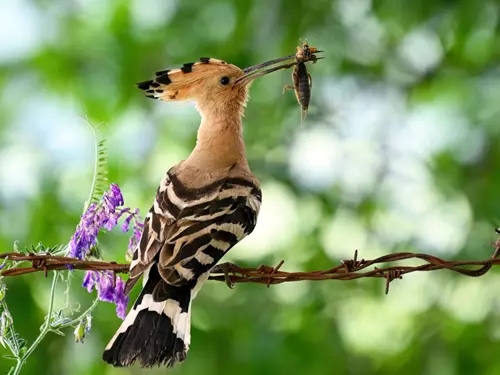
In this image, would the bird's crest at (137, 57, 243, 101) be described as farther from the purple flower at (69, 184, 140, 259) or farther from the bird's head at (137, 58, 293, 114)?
the purple flower at (69, 184, 140, 259)

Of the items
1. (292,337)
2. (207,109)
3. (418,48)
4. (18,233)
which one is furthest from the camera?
(418,48)

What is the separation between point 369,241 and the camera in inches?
174

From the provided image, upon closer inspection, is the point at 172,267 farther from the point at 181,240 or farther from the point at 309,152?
the point at 309,152

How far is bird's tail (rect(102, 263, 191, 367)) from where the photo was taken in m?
1.91

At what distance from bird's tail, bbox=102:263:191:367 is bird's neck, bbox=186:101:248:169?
1.65 ft

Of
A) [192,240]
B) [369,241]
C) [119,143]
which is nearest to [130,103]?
[119,143]

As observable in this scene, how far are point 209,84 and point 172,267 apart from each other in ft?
2.84

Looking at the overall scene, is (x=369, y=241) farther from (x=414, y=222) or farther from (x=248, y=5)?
(x=248, y=5)

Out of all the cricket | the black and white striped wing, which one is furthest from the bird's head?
the black and white striped wing

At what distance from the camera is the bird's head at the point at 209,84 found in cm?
270

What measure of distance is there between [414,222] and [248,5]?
121 centimetres

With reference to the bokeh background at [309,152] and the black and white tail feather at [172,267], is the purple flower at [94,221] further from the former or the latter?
the bokeh background at [309,152]

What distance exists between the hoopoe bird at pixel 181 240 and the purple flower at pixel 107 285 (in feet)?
0.13


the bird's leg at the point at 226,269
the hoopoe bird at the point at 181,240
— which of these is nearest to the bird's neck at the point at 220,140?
the hoopoe bird at the point at 181,240
